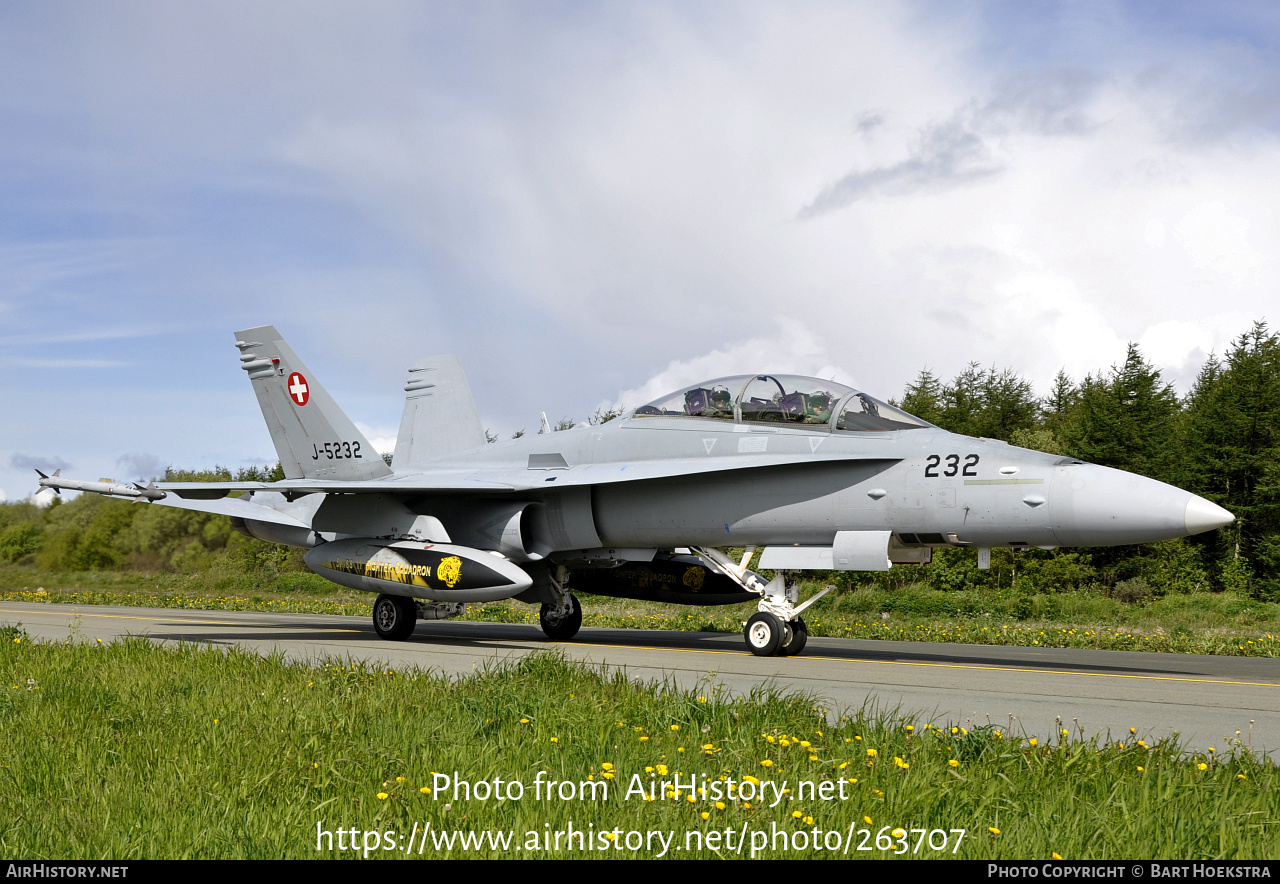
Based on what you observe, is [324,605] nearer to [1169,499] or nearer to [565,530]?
[565,530]

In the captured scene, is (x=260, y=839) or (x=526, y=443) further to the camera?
(x=526, y=443)

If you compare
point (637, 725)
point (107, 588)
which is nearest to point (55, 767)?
point (637, 725)

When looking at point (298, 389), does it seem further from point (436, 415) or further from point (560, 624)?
point (560, 624)

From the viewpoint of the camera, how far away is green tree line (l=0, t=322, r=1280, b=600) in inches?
1217

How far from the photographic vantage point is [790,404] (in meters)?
11.0

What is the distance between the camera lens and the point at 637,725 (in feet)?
18.0

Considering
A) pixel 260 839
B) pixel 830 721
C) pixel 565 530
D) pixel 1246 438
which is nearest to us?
pixel 260 839

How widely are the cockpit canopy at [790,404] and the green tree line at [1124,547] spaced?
60.2 ft

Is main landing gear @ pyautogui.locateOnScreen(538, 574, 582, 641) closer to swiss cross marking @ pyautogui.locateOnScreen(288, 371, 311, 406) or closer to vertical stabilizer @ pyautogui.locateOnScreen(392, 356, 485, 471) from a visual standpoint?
vertical stabilizer @ pyautogui.locateOnScreen(392, 356, 485, 471)

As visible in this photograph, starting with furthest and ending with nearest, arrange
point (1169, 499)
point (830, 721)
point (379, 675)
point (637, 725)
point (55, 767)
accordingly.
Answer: point (1169, 499)
point (379, 675)
point (830, 721)
point (637, 725)
point (55, 767)

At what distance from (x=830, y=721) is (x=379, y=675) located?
10.7 ft

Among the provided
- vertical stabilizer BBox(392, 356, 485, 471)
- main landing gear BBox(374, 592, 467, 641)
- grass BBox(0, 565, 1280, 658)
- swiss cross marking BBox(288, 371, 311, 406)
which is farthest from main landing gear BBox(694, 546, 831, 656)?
swiss cross marking BBox(288, 371, 311, 406)

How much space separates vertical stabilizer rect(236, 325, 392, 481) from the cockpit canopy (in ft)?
18.9

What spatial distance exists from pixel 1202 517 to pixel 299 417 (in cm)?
1246
